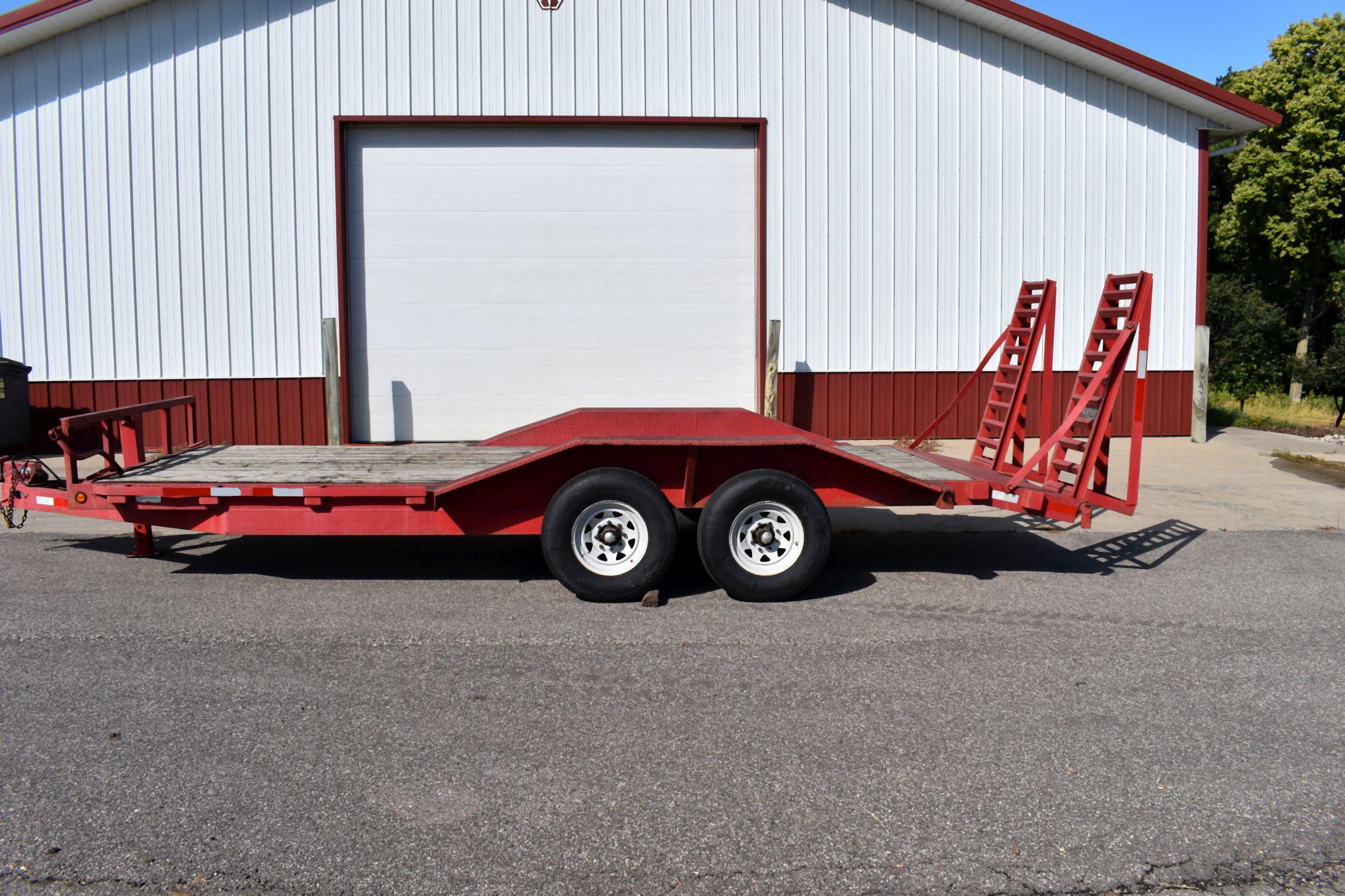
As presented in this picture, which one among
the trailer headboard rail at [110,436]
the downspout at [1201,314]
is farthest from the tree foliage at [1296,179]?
the trailer headboard rail at [110,436]

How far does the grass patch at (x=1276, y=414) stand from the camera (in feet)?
57.4

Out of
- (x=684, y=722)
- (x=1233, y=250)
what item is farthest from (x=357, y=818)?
(x=1233, y=250)

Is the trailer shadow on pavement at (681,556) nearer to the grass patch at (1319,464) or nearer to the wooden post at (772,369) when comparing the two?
the grass patch at (1319,464)

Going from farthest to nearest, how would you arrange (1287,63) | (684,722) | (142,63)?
1. (1287,63)
2. (142,63)
3. (684,722)

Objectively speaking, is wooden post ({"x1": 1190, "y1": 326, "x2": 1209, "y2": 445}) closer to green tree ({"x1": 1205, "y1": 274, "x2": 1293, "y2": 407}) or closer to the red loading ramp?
the red loading ramp

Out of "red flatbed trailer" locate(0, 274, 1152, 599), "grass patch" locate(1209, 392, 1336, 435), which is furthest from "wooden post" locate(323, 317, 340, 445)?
"grass patch" locate(1209, 392, 1336, 435)

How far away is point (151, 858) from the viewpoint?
3365 millimetres

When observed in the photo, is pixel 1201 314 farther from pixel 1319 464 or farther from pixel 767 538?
pixel 767 538

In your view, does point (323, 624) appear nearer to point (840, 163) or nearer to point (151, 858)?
point (151, 858)

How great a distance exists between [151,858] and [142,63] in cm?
1282

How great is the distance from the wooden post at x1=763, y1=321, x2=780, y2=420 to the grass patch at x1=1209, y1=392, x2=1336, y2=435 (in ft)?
26.3

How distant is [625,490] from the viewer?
21.4 feet

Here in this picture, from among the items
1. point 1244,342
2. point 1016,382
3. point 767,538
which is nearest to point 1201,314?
point 1016,382

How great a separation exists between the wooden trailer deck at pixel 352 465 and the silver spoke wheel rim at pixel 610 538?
64 cm
